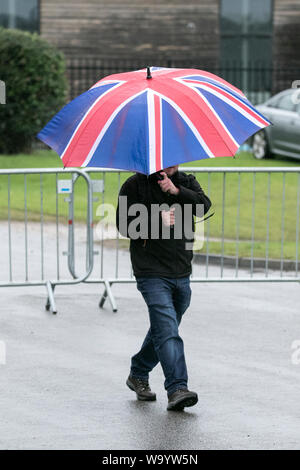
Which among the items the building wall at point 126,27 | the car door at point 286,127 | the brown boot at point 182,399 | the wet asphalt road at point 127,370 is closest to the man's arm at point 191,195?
the brown boot at point 182,399

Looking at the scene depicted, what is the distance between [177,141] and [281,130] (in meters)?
15.6

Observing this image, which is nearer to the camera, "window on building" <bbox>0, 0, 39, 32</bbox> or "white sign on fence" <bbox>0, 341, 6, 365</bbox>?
"white sign on fence" <bbox>0, 341, 6, 365</bbox>

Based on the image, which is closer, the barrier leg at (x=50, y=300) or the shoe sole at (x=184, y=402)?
the shoe sole at (x=184, y=402)

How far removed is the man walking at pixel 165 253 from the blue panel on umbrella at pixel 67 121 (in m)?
0.49

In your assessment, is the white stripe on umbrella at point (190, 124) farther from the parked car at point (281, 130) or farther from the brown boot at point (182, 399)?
the parked car at point (281, 130)

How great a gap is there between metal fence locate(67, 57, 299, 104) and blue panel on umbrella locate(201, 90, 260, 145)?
21.2 m

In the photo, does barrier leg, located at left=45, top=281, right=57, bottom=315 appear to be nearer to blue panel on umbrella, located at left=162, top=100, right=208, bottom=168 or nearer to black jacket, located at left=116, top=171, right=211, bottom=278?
black jacket, located at left=116, top=171, right=211, bottom=278

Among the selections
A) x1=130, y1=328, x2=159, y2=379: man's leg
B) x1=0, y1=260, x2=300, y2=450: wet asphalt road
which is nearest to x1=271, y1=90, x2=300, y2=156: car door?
x1=0, y1=260, x2=300, y2=450: wet asphalt road

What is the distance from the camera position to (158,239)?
258 inches

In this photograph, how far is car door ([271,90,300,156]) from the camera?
20984 millimetres

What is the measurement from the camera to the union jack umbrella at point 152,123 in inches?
233

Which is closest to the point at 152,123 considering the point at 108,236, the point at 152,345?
the point at 152,345

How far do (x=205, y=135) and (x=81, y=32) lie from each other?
900 inches

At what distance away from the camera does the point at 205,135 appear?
603 cm
